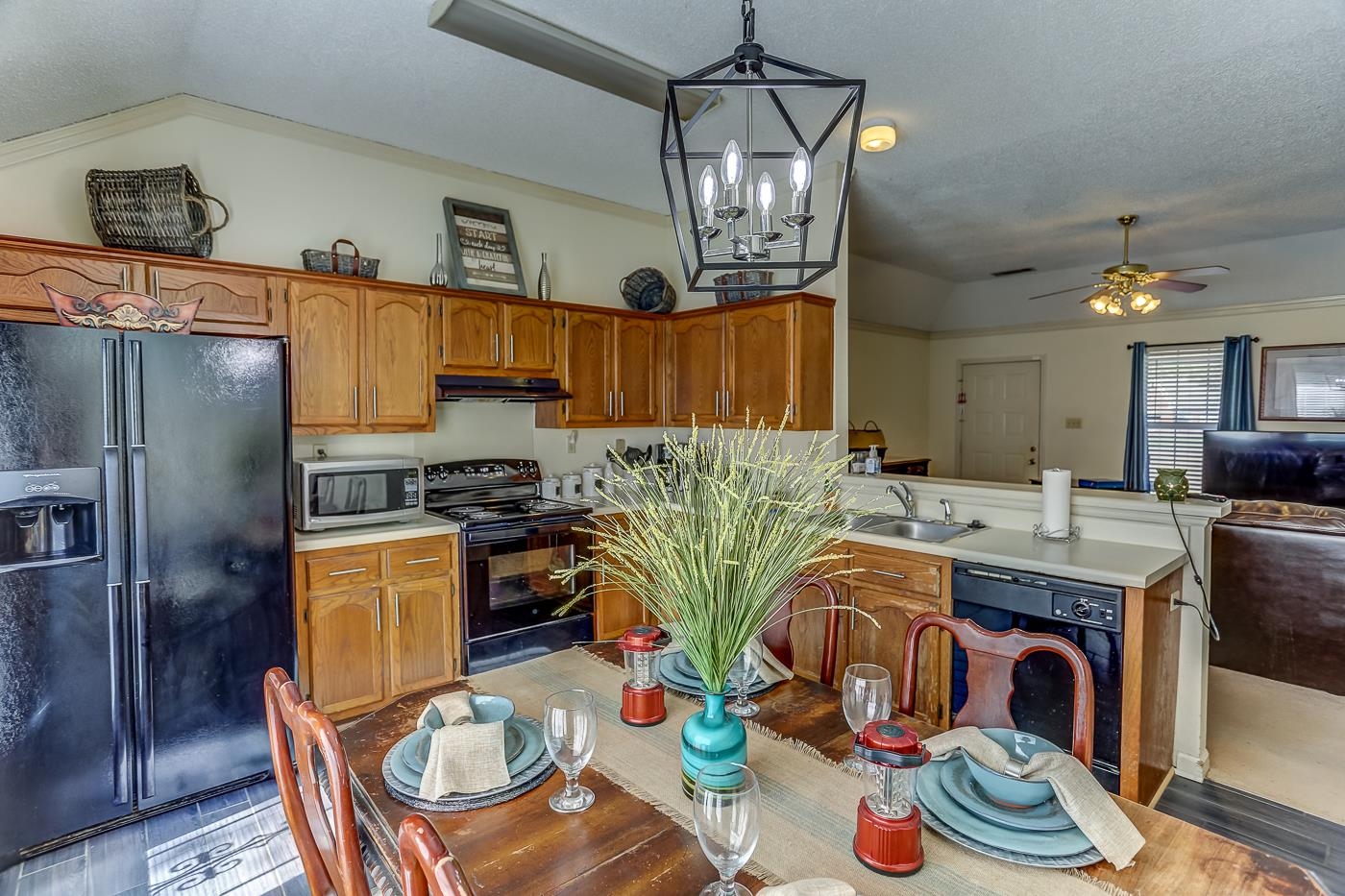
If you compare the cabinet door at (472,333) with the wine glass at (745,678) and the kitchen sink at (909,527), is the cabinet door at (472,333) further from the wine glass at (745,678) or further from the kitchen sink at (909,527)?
the wine glass at (745,678)

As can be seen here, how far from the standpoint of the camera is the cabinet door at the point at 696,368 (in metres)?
4.08

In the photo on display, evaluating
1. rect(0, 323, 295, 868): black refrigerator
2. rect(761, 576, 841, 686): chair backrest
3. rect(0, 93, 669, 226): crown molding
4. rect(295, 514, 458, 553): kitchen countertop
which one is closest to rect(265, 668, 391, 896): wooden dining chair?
rect(761, 576, 841, 686): chair backrest

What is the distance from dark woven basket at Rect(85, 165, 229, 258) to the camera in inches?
104

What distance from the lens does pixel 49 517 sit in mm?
2174

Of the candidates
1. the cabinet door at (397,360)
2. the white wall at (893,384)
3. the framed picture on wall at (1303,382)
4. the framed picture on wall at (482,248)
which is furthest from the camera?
the white wall at (893,384)

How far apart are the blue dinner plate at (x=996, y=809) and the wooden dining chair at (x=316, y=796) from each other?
3.24ft

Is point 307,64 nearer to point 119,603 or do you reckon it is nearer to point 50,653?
point 119,603

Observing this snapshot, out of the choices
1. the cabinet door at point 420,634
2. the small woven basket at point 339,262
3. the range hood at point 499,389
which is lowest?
the cabinet door at point 420,634

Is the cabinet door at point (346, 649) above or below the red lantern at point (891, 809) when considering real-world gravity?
below

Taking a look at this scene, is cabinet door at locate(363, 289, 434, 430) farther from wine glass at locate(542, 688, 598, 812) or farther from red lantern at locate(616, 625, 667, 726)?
wine glass at locate(542, 688, 598, 812)

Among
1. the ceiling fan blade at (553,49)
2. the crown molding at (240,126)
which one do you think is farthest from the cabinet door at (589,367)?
the ceiling fan blade at (553,49)

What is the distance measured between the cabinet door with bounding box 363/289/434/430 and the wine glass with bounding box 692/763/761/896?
2.91 m

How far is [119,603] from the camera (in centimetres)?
229

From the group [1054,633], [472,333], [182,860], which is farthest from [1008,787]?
[472,333]
